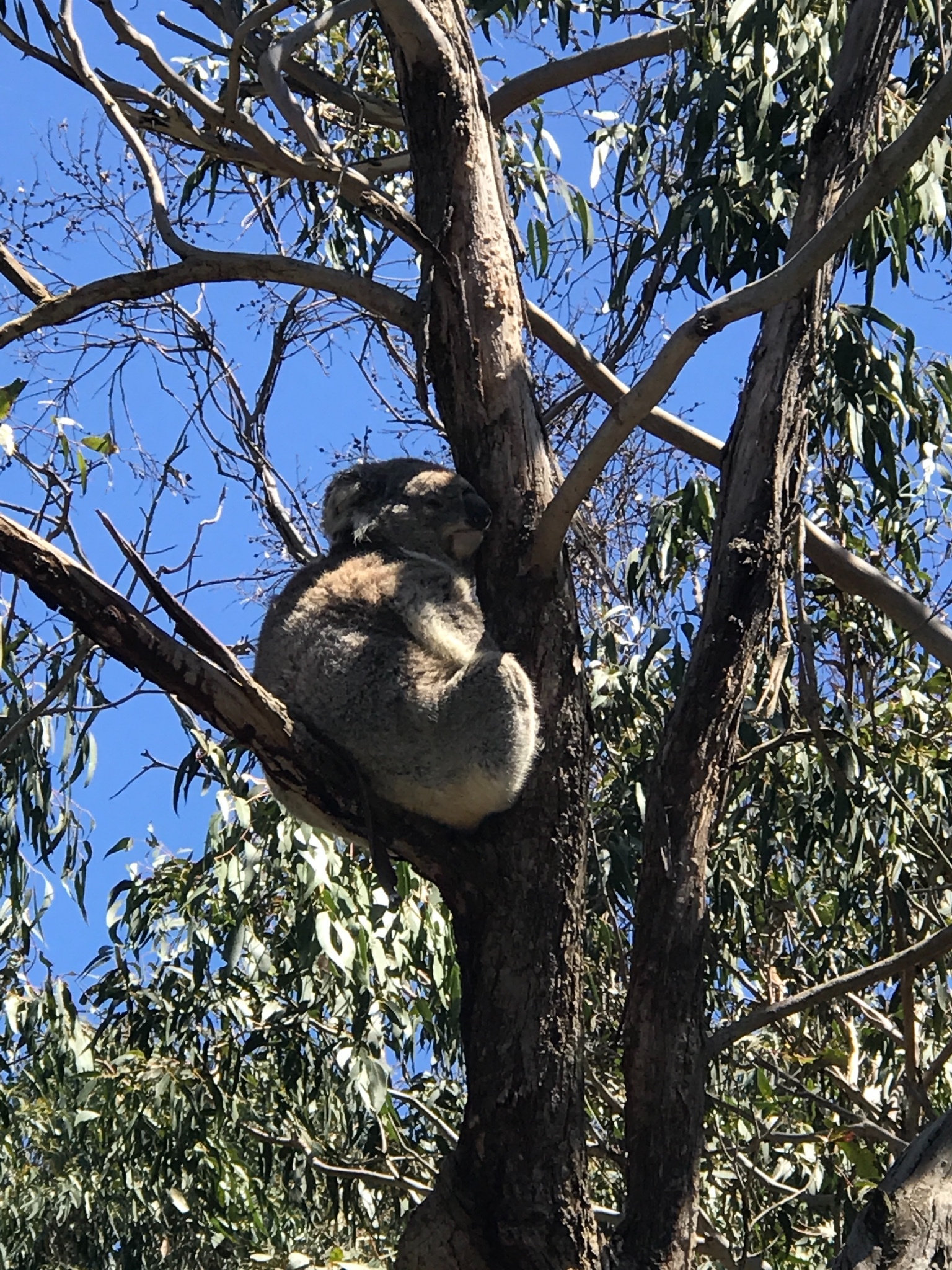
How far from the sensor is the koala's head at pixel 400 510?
3.10 meters

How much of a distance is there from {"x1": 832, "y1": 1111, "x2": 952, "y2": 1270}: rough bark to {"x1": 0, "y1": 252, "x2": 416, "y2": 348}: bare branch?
196cm

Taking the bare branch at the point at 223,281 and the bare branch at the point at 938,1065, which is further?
the bare branch at the point at 938,1065

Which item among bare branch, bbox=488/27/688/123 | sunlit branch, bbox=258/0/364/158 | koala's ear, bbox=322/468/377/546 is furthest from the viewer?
bare branch, bbox=488/27/688/123

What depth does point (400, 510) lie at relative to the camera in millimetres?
3371

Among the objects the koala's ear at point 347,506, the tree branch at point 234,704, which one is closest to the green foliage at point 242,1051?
the koala's ear at point 347,506

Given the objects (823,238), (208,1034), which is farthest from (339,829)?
(208,1034)

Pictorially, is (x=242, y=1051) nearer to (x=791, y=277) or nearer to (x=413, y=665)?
(x=413, y=665)

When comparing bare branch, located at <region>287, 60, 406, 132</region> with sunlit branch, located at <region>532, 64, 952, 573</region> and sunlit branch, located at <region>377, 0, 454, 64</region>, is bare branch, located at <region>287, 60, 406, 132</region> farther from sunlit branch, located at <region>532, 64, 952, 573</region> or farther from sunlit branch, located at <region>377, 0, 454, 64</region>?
sunlit branch, located at <region>532, 64, 952, 573</region>

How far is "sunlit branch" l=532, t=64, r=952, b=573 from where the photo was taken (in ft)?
7.46

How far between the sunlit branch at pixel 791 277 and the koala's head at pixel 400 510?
0.65m

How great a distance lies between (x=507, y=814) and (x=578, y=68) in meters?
2.14

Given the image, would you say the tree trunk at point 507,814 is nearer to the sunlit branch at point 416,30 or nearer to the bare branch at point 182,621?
the sunlit branch at point 416,30

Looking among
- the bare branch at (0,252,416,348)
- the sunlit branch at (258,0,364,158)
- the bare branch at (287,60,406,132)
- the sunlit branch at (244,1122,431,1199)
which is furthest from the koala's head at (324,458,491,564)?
the sunlit branch at (244,1122,431,1199)

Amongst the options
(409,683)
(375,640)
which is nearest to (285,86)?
(375,640)
